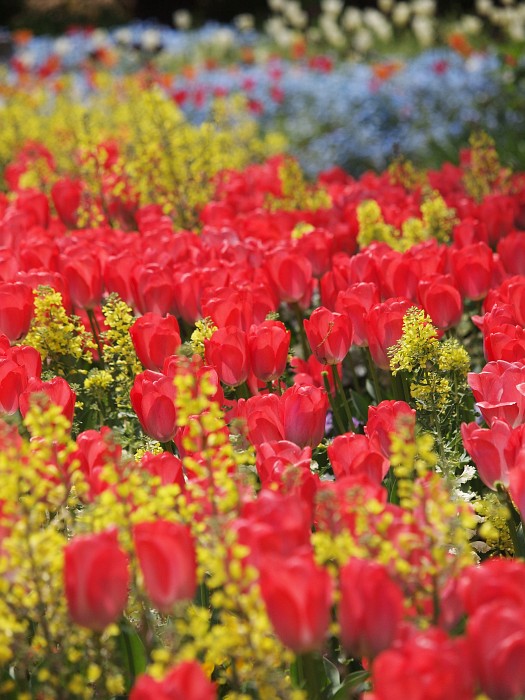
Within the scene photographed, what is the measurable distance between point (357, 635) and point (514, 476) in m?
0.50

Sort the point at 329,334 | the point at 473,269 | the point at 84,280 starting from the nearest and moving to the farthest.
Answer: the point at 329,334 < the point at 473,269 < the point at 84,280

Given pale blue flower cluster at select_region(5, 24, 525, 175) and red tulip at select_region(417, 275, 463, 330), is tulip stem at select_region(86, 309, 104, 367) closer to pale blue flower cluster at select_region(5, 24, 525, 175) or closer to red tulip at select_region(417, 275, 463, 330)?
red tulip at select_region(417, 275, 463, 330)

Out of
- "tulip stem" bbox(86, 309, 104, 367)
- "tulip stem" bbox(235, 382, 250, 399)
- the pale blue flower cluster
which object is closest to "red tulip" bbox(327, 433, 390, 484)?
"tulip stem" bbox(235, 382, 250, 399)

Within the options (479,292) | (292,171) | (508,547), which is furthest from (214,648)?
(292,171)

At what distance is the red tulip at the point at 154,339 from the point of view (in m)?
2.54

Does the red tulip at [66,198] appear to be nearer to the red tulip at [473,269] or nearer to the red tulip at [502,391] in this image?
the red tulip at [473,269]

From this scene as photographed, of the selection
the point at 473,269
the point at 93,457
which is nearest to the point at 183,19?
the point at 473,269

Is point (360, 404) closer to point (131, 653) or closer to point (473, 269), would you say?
point (473, 269)

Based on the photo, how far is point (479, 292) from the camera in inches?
118

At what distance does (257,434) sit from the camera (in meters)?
2.10

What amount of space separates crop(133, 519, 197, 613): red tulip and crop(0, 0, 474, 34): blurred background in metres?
22.1

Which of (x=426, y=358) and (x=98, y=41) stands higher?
(x=426, y=358)

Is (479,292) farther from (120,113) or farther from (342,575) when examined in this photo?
(120,113)

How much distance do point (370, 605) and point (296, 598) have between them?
0.11 meters
